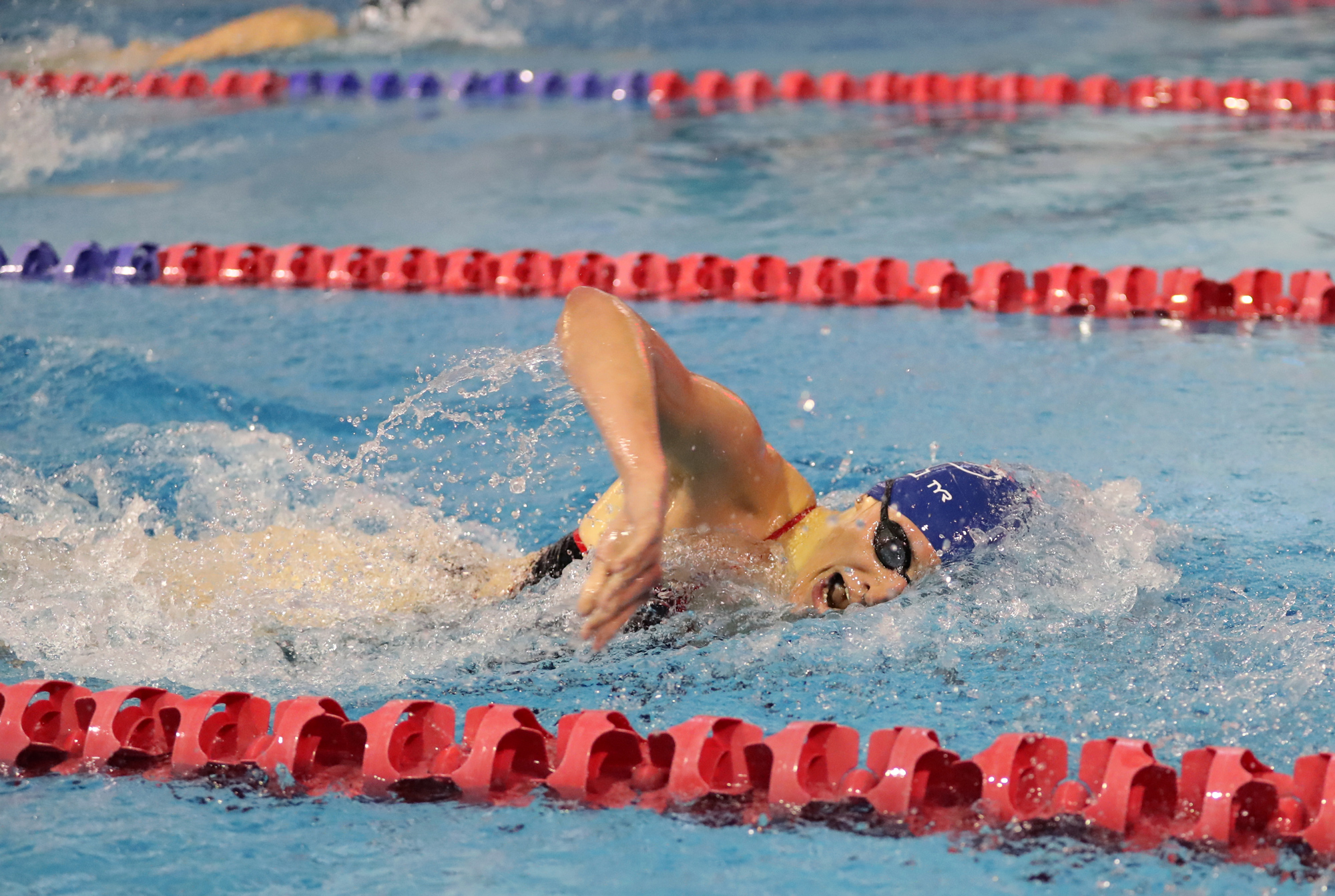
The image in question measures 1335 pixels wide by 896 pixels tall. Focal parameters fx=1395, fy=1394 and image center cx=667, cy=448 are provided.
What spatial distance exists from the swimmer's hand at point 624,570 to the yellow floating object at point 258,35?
9.33m

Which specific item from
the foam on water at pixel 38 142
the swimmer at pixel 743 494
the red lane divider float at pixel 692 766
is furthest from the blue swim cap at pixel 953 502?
the foam on water at pixel 38 142

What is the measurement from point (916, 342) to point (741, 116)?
380 centimetres

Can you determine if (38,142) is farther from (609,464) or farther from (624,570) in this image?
(624,570)

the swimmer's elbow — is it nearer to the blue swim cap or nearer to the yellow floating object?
the blue swim cap

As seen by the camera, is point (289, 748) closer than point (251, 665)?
Yes

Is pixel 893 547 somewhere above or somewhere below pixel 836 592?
above

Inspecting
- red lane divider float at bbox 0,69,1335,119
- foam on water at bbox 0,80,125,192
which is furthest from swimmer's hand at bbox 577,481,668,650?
red lane divider float at bbox 0,69,1335,119

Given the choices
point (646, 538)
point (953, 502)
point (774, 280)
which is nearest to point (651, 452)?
point (646, 538)

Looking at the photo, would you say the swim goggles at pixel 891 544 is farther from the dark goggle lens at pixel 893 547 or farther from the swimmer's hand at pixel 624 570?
the swimmer's hand at pixel 624 570

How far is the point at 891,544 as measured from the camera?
2496 millimetres

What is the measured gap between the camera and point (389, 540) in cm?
308

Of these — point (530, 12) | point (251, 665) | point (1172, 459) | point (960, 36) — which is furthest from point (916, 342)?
point (530, 12)

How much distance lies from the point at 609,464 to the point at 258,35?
8.32 metres

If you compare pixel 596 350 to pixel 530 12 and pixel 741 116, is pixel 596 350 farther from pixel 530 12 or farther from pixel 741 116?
pixel 530 12
